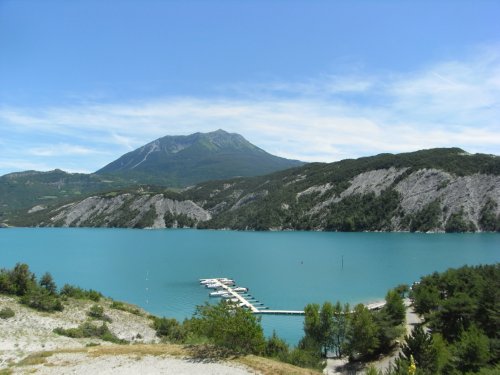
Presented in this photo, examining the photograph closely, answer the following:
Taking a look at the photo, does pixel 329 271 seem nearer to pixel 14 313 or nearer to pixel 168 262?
pixel 168 262

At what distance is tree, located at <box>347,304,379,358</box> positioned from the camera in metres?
34.1

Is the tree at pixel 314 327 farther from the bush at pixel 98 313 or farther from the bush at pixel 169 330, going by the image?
the bush at pixel 98 313

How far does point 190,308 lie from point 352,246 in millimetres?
91510

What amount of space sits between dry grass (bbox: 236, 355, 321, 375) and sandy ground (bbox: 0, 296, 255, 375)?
532 mm

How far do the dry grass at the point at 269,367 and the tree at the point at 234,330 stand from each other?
153 centimetres

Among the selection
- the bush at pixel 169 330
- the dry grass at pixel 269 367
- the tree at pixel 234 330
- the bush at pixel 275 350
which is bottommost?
the bush at pixel 169 330

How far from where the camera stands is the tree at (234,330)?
2219cm

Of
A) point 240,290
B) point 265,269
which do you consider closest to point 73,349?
point 240,290

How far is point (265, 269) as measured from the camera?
3814 inches

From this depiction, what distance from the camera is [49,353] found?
2320 cm

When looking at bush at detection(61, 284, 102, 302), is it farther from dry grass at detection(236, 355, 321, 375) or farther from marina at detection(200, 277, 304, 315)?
dry grass at detection(236, 355, 321, 375)

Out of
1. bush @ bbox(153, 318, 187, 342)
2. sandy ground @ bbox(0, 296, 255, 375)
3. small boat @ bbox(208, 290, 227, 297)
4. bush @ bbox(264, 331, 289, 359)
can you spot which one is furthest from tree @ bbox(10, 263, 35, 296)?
small boat @ bbox(208, 290, 227, 297)

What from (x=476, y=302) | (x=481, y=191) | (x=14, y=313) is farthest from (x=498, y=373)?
(x=481, y=191)

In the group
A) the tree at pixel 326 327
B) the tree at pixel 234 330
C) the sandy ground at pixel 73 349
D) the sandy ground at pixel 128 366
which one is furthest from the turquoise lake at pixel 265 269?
the sandy ground at pixel 128 366
